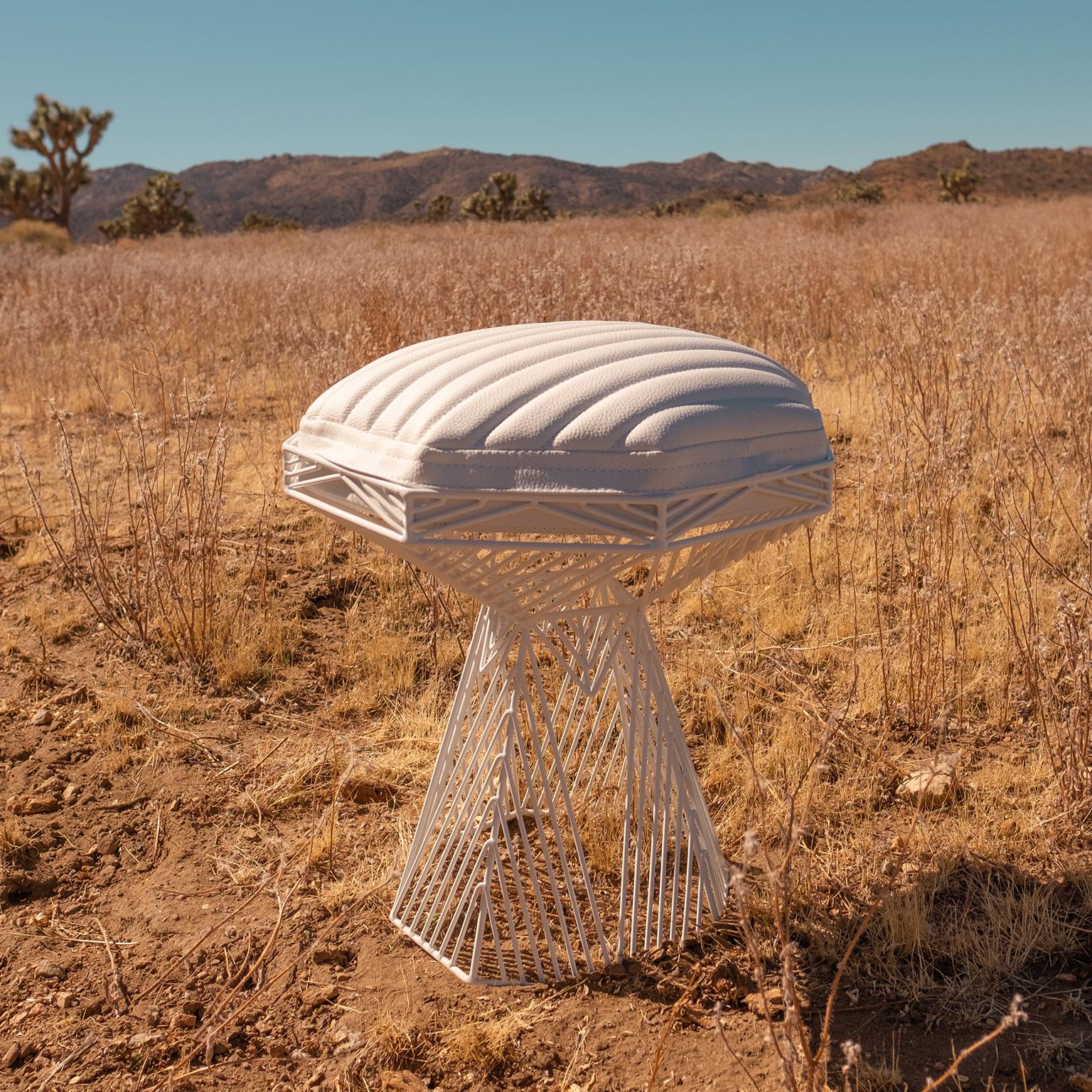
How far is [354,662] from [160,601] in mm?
694

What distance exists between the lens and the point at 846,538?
381 cm

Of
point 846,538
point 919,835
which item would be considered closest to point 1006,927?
point 919,835

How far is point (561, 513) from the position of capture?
1492 mm

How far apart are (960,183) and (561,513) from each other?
1179 inches

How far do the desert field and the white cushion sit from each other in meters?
0.42

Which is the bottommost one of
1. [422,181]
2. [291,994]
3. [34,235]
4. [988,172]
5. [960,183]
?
[291,994]

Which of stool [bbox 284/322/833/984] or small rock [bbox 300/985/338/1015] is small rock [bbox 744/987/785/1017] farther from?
small rock [bbox 300/985/338/1015]

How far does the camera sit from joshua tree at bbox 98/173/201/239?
32.4 m

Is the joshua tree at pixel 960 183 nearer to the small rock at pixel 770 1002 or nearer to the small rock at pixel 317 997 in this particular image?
the small rock at pixel 770 1002

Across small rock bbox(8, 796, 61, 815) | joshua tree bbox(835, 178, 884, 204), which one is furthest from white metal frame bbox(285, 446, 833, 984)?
joshua tree bbox(835, 178, 884, 204)

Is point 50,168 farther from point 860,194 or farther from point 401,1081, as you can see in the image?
point 401,1081

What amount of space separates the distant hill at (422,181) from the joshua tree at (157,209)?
15.1 meters

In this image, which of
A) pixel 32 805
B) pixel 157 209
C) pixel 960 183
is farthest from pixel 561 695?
pixel 157 209

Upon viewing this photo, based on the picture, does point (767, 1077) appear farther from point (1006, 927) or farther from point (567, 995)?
point (1006, 927)
